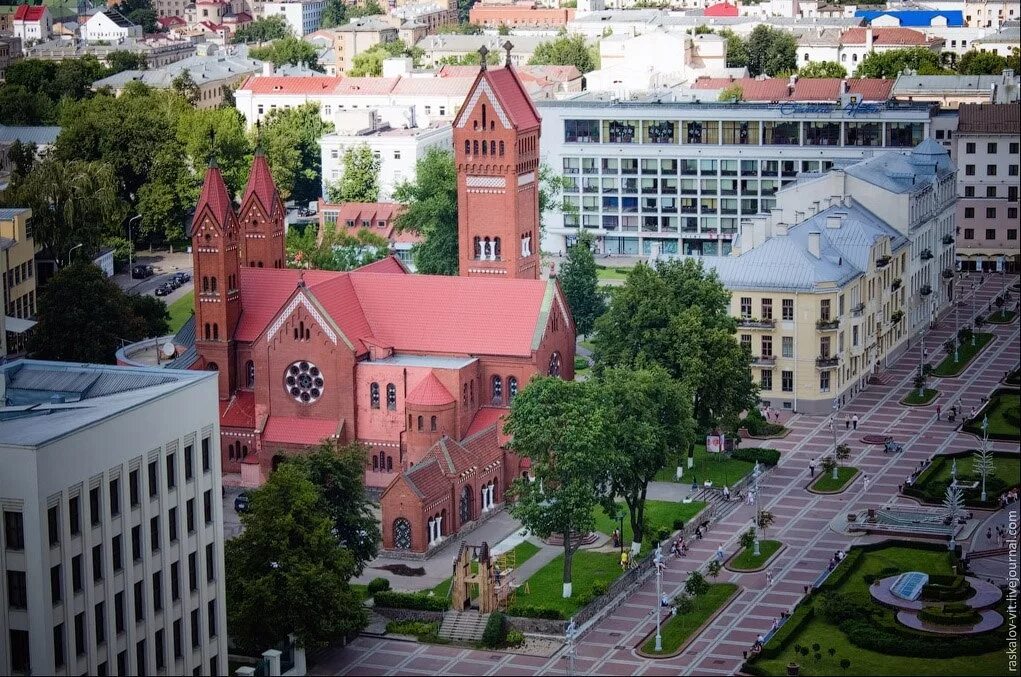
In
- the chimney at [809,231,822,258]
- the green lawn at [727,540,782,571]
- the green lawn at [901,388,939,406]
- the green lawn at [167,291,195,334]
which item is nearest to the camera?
the green lawn at [727,540,782,571]

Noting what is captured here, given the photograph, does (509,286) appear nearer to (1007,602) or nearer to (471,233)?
(471,233)

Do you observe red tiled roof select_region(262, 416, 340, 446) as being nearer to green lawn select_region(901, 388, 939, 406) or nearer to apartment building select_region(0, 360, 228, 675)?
apartment building select_region(0, 360, 228, 675)

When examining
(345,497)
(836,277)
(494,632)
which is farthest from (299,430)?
(836,277)

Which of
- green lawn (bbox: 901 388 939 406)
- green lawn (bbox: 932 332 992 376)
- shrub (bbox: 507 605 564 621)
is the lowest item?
shrub (bbox: 507 605 564 621)

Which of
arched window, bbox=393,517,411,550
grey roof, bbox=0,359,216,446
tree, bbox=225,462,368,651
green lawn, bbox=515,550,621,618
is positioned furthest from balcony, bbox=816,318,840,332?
grey roof, bbox=0,359,216,446

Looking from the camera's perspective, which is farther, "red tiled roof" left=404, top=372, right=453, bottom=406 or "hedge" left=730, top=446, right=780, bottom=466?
"hedge" left=730, top=446, right=780, bottom=466

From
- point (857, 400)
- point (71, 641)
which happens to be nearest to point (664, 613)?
point (71, 641)
